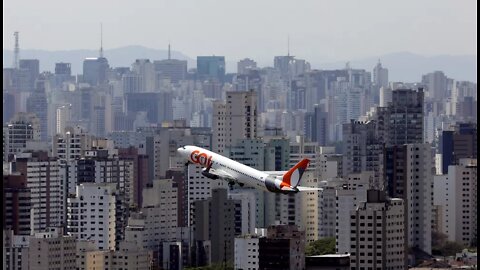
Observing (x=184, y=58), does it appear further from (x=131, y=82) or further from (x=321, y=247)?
(x=321, y=247)

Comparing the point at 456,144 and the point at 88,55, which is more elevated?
the point at 88,55

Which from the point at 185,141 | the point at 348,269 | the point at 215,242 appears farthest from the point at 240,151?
the point at 348,269

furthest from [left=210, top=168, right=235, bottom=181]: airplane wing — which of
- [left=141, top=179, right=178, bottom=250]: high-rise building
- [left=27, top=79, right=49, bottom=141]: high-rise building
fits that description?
[left=27, top=79, right=49, bottom=141]: high-rise building

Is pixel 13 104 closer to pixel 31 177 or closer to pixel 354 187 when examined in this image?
pixel 31 177

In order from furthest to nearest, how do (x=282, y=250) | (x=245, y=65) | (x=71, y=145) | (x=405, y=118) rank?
1. (x=245, y=65)
2. (x=71, y=145)
3. (x=405, y=118)
4. (x=282, y=250)

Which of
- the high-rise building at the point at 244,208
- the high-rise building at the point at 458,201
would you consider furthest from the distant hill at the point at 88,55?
the high-rise building at the point at 458,201

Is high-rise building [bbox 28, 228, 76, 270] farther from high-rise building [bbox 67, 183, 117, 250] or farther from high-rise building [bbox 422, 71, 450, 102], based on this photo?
high-rise building [bbox 422, 71, 450, 102]

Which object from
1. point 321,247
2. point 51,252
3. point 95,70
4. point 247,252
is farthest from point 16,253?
point 95,70
